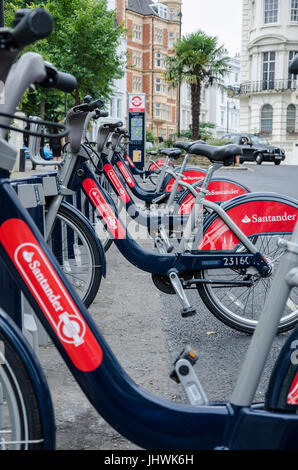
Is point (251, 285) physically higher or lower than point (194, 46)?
lower

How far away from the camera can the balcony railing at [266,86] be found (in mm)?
52188

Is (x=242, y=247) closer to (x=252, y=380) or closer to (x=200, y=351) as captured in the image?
(x=200, y=351)

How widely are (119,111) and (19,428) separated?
69916 millimetres

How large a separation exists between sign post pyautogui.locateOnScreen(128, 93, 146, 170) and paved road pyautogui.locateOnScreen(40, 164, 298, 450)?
13.6 meters

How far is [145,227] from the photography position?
20.6 feet

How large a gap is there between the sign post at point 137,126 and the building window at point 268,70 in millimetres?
36487

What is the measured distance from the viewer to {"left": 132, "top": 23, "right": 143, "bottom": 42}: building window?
76562mm

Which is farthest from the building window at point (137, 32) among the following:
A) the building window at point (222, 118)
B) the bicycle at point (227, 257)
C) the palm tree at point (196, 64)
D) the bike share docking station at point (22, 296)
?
the bike share docking station at point (22, 296)

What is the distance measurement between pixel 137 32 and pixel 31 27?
263 ft

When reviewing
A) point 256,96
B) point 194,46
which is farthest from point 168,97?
point 194,46

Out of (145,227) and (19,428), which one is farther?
(145,227)

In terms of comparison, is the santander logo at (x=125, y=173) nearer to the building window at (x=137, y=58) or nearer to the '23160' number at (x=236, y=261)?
the '23160' number at (x=236, y=261)

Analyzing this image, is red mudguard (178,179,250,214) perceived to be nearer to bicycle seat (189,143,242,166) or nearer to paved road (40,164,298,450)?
paved road (40,164,298,450)

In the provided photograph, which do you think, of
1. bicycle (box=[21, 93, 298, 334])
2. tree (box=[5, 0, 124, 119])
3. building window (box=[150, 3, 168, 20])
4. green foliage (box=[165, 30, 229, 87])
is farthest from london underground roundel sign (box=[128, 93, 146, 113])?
building window (box=[150, 3, 168, 20])
